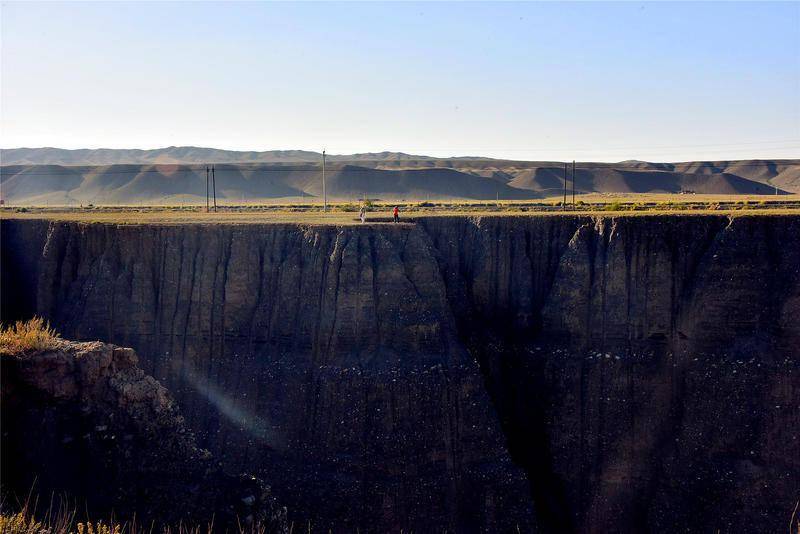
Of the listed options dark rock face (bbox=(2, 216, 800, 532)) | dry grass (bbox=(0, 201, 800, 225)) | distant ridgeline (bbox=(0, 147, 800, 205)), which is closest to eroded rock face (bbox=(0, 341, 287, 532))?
dark rock face (bbox=(2, 216, 800, 532))

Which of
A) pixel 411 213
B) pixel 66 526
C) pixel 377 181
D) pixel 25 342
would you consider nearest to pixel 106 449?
pixel 66 526

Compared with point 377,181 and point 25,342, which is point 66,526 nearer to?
point 25,342

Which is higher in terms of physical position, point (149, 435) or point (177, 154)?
point (177, 154)

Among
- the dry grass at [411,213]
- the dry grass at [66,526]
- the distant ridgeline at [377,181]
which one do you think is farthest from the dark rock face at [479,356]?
the distant ridgeline at [377,181]

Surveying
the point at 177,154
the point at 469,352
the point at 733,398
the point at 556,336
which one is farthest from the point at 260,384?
the point at 177,154

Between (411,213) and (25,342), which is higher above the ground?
(411,213)

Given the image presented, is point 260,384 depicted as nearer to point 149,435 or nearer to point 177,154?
point 149,435
